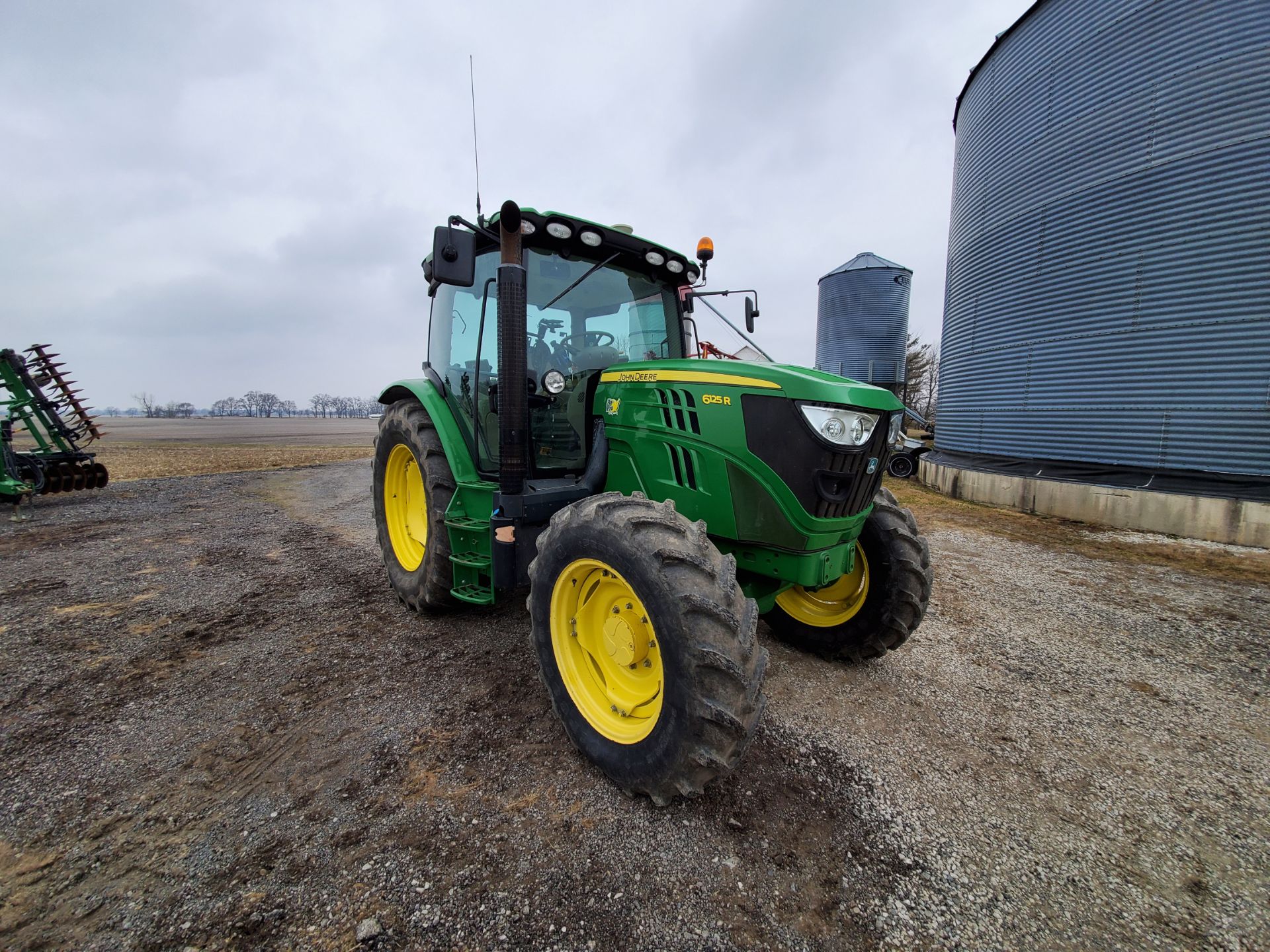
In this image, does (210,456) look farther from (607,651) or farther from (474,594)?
(607,651)

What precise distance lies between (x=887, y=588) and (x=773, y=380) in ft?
4.65

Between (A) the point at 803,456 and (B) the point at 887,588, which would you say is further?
(B) the point at 887,588

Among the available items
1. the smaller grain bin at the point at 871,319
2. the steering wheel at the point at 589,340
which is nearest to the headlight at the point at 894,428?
the steering wheel at the point at 589,340

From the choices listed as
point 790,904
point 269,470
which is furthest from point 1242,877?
point 269,470

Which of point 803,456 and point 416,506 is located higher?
point 803,456

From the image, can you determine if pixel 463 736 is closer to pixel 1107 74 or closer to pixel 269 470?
pixel 1107 74

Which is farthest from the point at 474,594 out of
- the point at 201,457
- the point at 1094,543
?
the point at 201,457

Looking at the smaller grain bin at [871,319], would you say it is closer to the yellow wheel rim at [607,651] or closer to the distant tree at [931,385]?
the distant tree at [931,385]

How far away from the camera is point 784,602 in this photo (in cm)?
332

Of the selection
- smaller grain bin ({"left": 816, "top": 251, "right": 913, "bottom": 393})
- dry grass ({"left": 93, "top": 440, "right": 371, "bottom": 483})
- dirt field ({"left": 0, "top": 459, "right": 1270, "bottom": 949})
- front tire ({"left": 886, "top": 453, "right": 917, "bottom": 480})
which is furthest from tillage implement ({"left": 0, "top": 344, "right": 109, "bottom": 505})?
smaller grain bin ({"left": 816, "top": 251, "right": 913, "bottom": 393})

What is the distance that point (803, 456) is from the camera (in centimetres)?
225

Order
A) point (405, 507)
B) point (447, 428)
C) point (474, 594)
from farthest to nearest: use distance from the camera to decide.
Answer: point (405, 507) < point (447, 428) < point (474, 594)

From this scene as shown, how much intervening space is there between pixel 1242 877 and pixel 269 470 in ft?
50.6

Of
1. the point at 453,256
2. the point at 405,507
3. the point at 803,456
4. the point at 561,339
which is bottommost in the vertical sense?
the point at 405,507
